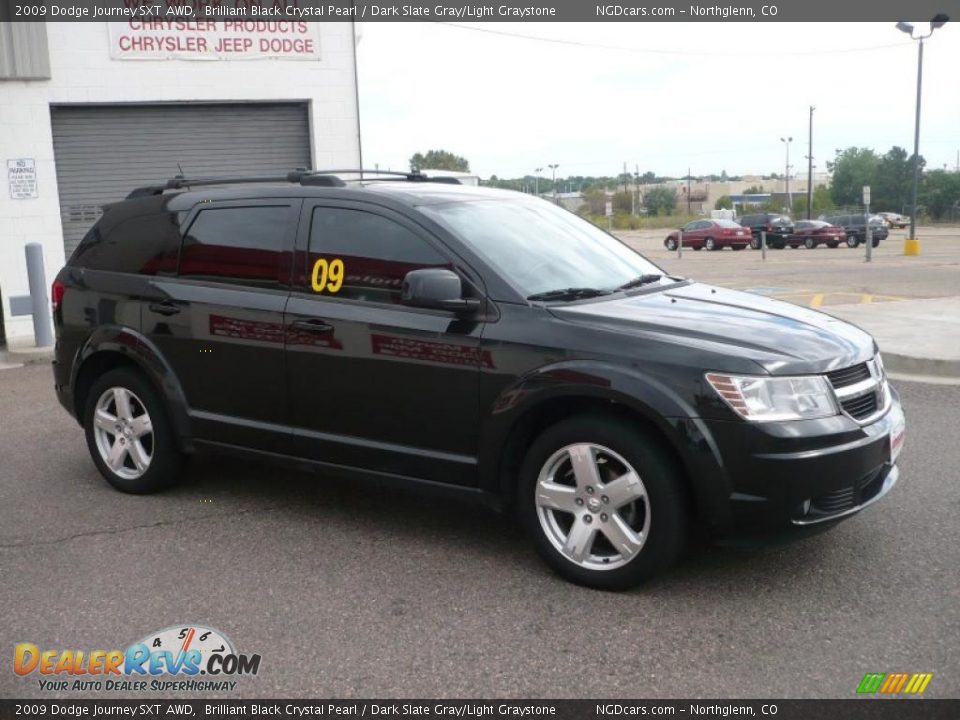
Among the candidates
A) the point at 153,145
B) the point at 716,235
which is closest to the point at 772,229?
the point at 716,235

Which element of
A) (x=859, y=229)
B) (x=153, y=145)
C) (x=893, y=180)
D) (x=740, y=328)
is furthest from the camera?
(x=893, y=180)

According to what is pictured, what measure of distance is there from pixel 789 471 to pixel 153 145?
12.2 meters

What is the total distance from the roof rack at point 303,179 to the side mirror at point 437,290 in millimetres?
1067

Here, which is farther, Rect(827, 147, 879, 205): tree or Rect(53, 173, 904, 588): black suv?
Rect(827, 147, 879, 205): tree

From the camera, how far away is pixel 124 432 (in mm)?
5859

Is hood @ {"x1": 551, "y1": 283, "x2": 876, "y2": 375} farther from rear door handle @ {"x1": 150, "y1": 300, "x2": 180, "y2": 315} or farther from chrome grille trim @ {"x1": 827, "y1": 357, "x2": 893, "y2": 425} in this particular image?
rear door handle @ {"x1": 150, "y1": 300, "x2": 180, "y2": 315}

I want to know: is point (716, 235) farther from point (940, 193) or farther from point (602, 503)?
point (940, 193)

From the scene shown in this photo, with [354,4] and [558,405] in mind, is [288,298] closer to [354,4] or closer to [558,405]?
[558,405]

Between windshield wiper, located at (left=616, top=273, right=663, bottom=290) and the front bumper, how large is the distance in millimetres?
1252

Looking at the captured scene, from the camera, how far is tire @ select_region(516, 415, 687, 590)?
4.11 meters

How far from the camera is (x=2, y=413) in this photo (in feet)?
27.8

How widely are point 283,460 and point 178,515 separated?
754 millimetres

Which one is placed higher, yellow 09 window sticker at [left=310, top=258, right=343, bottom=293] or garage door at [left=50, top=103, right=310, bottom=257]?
garage door at [left=50, top=103, right=310, bottom=257]
